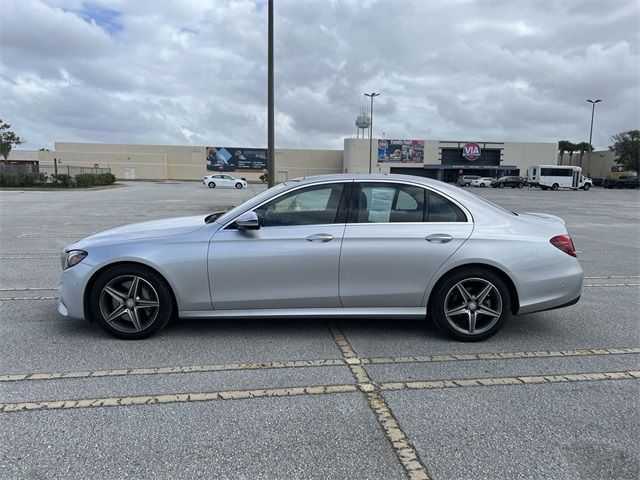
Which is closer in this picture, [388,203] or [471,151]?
[388,203]

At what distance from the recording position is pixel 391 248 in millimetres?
4410

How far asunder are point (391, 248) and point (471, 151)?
240 ft

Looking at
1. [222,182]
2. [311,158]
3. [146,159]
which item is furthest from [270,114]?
[146,159]

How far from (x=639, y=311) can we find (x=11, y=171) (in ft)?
140

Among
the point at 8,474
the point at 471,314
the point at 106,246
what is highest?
the point at 106,246

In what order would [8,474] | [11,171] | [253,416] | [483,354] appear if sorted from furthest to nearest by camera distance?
[11,171] < [483,354] < [253,416] < [8,474]

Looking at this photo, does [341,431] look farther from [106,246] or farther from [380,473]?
[106,246]

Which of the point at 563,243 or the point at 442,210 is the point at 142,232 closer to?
the point at 442,210

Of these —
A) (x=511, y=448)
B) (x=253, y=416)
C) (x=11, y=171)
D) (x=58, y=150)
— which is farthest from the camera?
(x=58, y=150)

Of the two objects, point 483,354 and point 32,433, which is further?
point 483,354

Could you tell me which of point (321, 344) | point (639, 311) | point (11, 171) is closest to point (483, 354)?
point (321, 344)

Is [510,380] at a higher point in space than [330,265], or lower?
lower

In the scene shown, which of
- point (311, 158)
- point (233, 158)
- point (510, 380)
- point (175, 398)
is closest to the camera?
point (175, 398)

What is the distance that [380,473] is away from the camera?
2.63 metres
